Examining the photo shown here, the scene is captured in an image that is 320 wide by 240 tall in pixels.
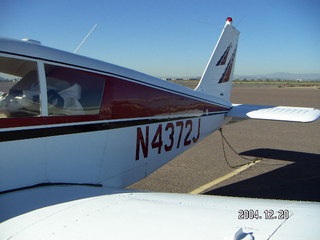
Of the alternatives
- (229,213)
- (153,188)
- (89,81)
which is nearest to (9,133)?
(89,81)

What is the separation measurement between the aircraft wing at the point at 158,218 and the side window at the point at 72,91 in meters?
0.89

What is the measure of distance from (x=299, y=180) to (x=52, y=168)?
4805mm

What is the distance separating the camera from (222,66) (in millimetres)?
7070

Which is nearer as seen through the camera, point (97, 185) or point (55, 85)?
point (55, 85)

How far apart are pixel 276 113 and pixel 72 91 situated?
4284 mm

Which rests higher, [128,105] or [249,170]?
[128,105]

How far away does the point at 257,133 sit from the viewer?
10.8 meters

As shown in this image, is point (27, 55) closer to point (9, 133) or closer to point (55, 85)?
point (55, 85)

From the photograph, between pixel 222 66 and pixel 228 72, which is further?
pixel 228 72

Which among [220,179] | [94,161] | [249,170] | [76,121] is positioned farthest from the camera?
[249,170]

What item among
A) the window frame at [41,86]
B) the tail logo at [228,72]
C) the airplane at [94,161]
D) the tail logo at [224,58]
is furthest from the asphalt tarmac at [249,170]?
the window frame at [41,86]

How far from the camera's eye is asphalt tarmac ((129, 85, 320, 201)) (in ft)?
17.5
